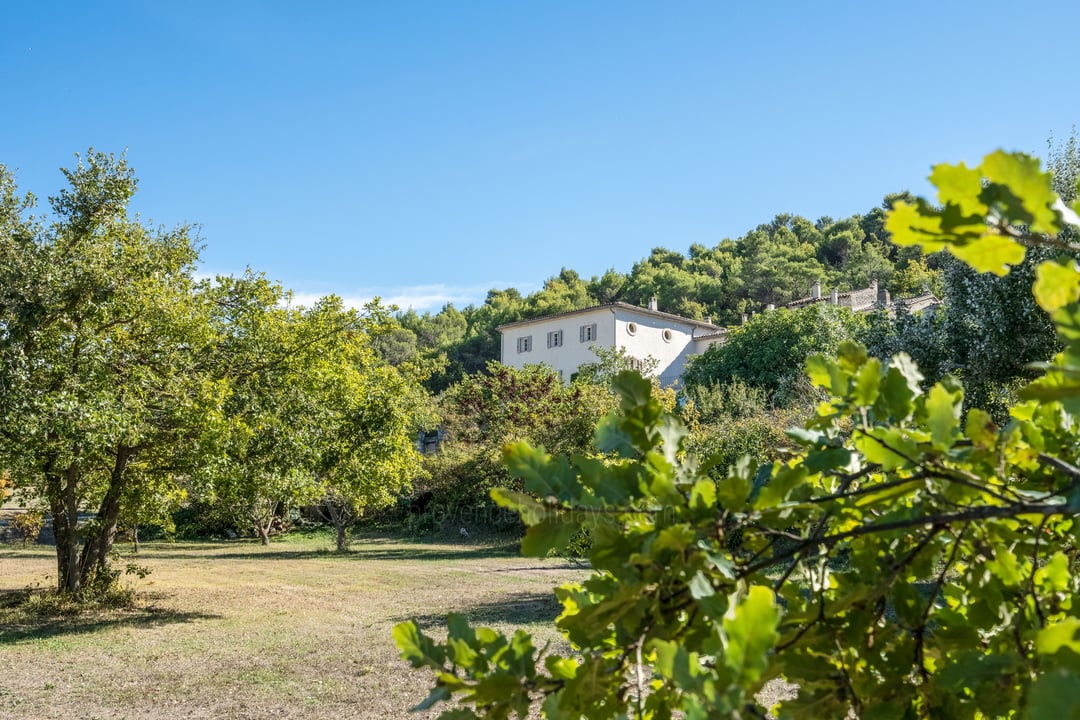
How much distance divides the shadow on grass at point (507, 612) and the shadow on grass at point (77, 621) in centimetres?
315

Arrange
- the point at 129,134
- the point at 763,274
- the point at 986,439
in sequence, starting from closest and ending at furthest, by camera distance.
→ the point at 986,439
the point at 129,134
the point at 763,274

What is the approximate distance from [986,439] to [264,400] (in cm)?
1118

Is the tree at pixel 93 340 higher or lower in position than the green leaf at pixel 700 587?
higher

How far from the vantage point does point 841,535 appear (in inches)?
41.1

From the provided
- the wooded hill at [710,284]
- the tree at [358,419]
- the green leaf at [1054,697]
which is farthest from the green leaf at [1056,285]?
the wooded hill at [710,284]

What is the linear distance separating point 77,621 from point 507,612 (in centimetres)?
576

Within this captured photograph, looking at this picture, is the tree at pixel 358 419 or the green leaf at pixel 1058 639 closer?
the green leaf at pixel 1058 639

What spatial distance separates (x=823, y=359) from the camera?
118cm

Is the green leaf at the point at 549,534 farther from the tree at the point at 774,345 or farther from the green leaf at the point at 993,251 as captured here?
the tree at the point at 774,345

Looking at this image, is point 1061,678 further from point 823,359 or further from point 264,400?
point 264,400

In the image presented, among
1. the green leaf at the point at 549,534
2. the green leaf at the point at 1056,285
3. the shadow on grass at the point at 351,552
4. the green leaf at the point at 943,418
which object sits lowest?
the shadow on grass at the point at 351,552

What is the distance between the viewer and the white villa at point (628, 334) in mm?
42312

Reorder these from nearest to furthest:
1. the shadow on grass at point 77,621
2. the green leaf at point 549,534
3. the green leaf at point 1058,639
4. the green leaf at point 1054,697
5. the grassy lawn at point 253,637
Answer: the green leaf at point 1054,697 < the green leaf at point 1058,639 < the green leaf at point 549,534 < the grassy lawn at point 253,637 < the shadow on grass at point 77,621

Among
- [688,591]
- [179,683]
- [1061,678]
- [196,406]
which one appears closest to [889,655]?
[688,591]
